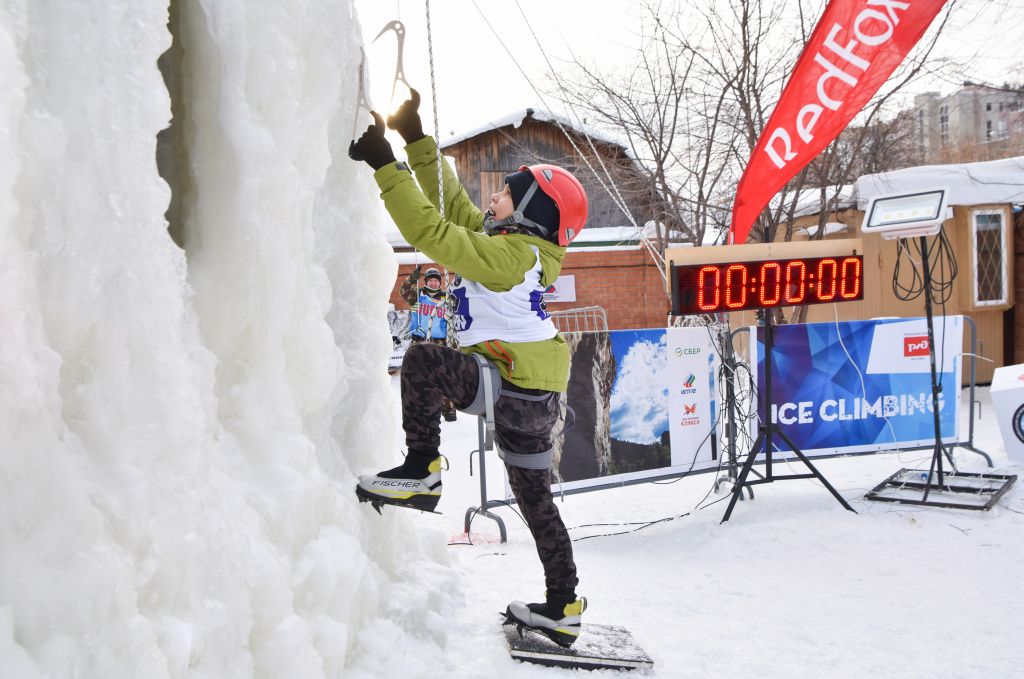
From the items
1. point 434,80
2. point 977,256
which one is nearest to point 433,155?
point 434,80

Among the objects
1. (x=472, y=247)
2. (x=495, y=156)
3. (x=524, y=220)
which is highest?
(x=495, y=156)

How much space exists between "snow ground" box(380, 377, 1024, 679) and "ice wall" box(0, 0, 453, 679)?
0.89 m

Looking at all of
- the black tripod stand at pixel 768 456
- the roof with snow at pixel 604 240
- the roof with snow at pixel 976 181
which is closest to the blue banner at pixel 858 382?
the black tripod stand at pixel 768 456

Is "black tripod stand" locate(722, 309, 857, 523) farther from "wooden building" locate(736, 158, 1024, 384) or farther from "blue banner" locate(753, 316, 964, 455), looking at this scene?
"wooden building" locate(736, 158, 1024, 384)

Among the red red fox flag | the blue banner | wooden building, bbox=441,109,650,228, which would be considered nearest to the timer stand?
the blue banner

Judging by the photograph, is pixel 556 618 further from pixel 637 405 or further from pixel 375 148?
pixel 637 405

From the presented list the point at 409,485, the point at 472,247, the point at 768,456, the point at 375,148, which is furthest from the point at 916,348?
the point at 375,148

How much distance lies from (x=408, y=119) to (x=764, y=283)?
10.6 ft

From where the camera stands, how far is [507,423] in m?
3.08

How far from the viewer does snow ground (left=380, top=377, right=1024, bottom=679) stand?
3244 millimetres

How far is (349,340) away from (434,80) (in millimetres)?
1105

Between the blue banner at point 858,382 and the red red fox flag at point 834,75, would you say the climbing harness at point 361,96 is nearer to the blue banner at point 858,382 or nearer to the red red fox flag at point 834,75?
the red red fox flag at point 834,75

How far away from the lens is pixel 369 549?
307 centimetres

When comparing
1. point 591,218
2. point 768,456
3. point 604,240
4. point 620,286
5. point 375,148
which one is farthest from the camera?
point 591,218
